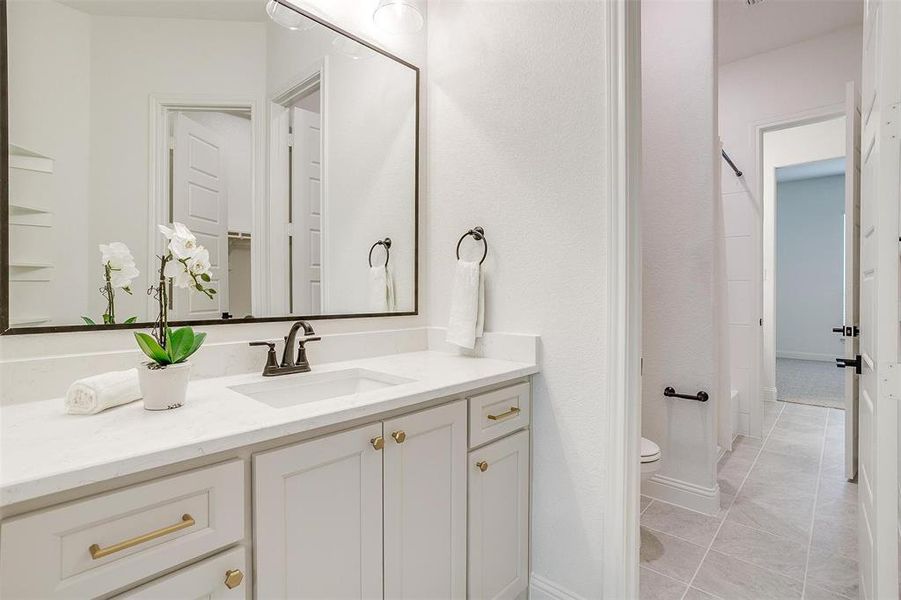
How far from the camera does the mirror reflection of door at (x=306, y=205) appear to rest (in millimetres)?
1572

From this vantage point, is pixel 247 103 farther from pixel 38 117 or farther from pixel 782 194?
pixel 782 194

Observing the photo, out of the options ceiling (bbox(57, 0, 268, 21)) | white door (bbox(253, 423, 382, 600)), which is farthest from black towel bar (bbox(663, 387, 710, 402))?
ceiling (bbox(57, 0, 268, 21))

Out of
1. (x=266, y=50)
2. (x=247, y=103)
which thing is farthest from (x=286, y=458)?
(x=266, y=50)

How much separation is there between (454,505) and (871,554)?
116 centimetres

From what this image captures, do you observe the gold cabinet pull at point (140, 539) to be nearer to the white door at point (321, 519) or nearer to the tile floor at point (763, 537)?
the white door at point (321, 519)

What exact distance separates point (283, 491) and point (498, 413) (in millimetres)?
721

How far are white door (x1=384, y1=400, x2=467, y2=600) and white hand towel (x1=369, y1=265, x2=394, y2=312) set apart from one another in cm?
68

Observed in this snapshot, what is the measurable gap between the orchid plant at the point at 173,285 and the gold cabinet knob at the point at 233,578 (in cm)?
46

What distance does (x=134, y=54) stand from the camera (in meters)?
1.23

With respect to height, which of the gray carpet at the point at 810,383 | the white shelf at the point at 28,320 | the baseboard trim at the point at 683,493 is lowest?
the baseboard trim at the point at 683,493

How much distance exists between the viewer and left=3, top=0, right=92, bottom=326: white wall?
106cm

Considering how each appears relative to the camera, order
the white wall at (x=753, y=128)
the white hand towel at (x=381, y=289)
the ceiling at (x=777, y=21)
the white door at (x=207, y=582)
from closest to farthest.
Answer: the white door at (x=207, y=582)
the white hand towel at (x=381, y=289)
the ceiling at (x=777, y=21)
the white wall at (x=753, y=128)

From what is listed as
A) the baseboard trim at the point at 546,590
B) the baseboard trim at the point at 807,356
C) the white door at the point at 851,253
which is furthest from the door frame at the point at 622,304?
the baseboard trim at the point at 807,356

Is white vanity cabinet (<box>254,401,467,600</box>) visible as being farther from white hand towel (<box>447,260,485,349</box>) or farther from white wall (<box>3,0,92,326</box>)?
white wall (<box>3,0,92,326</box>)
